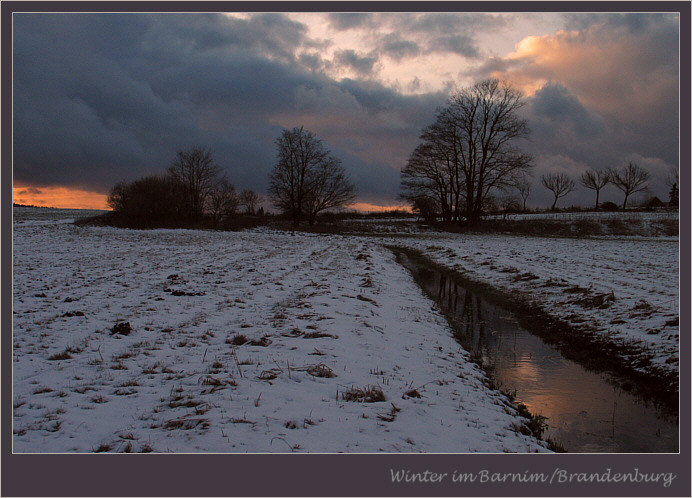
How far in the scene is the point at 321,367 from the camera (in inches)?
199

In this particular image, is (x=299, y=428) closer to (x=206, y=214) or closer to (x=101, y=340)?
(x=101, y=340)

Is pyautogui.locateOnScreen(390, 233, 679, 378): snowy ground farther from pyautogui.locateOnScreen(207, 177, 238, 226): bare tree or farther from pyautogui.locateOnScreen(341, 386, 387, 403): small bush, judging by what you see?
pyautogui.locateOnScreen(207, 177, 238, 226): bare tree

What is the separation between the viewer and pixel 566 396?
17.5ft

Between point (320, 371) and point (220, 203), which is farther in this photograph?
point (220, 203)

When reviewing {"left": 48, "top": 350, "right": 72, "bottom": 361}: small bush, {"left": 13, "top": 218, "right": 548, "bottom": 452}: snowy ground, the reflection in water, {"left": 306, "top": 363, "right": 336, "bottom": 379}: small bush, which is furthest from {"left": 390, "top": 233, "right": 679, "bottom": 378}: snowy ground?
{"left": 48, "top": 350, "right": 72, "bottom": 361}: small bush

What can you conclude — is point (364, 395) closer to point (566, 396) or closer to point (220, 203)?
point (566, 396)

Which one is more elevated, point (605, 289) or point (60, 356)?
point (605, 289)

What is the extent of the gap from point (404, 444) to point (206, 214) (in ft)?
184

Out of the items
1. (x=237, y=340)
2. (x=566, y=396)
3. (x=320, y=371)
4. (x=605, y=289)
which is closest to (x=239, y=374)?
(x=320, y=371)

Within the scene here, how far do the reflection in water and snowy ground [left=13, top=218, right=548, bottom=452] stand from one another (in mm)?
549

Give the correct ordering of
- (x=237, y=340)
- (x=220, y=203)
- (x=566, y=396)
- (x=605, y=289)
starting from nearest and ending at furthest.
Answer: (x=566, y=396) < (x=237, y=340) < (x=605, y=289) < (x=220, y=203)

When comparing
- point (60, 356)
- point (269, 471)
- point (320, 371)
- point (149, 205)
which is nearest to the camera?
point (269, 471)

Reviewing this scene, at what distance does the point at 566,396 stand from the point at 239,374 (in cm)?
451

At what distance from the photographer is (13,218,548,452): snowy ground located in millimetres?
3432
